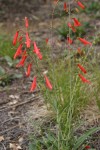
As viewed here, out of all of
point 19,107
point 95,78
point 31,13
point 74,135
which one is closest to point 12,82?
point 19,107

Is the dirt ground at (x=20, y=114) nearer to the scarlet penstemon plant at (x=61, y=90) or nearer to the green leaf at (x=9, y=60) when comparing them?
the scarlet penstemon plant at (x=61, y=90)

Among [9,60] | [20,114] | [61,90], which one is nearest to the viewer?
[61,90]

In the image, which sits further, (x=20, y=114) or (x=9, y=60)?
(x=9, y=60)

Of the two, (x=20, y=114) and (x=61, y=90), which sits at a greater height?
(x=61, y=90)

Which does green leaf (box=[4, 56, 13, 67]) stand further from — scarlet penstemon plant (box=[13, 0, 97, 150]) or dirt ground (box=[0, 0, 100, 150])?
scarlet penstemon plant (box=[13, 0, 97, 150])

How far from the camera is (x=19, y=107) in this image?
13.2 feet

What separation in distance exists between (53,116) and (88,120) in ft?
1.06

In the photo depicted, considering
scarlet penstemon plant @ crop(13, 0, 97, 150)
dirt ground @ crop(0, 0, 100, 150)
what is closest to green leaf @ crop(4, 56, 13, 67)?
dirt ground @ crop(0, 0, 100, 150)

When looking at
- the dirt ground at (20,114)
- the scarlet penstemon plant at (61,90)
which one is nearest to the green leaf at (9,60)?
the dirt ground at (20,114)

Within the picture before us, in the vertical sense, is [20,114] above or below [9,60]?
below

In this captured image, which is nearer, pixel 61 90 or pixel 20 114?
pixel 61 90

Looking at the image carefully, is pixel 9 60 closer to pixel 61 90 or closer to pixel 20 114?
pixel 20 114

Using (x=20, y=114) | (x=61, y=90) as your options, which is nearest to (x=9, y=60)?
(x=20, y=114)

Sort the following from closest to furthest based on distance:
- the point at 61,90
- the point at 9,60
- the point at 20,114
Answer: the point at 61,90, the point at 20,114, the point at 9,60
